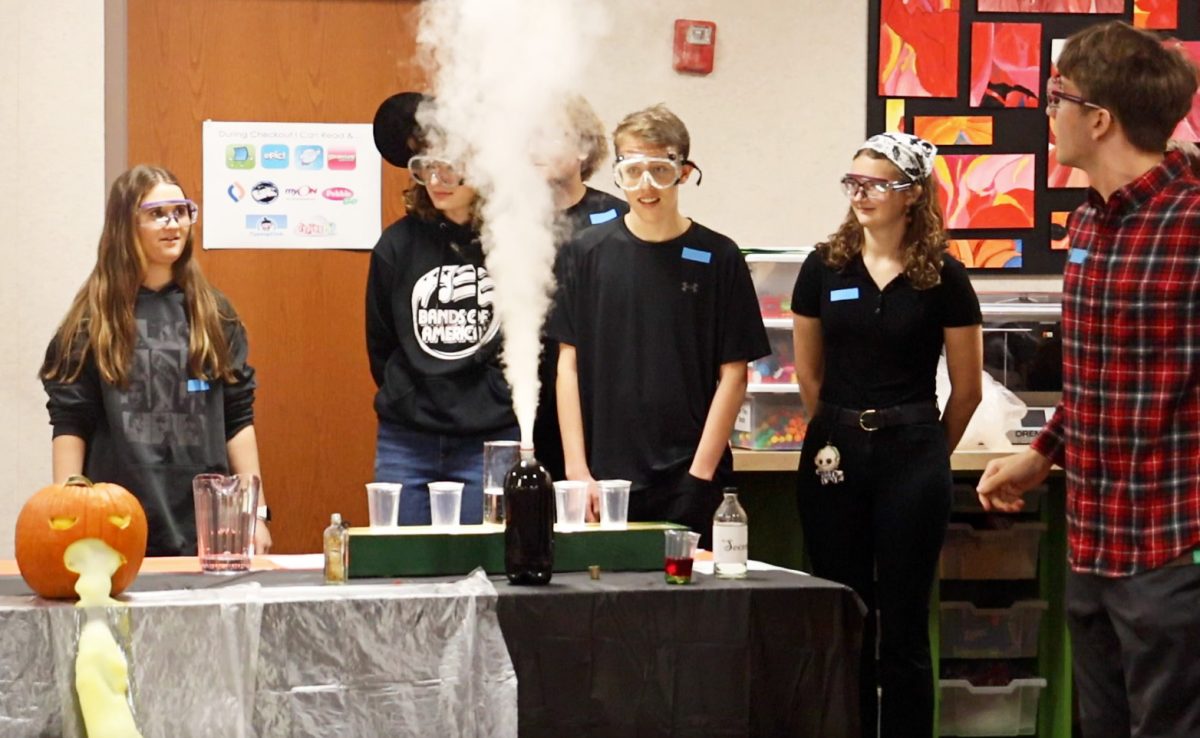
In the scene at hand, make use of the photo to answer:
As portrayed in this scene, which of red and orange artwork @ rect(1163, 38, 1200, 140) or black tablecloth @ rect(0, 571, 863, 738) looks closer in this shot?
black tablecloth @ rect(0, 571, 863, 738)

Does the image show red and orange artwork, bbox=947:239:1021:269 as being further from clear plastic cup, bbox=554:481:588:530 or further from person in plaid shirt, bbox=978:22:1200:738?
clear plastic cup, bbox=554:481:588:530

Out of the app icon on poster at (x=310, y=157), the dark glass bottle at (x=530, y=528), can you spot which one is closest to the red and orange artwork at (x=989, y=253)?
the app icon on poster at (x=310, y=157)

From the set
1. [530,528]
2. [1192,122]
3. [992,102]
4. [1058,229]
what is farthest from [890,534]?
[1192,122]

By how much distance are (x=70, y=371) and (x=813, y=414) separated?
1867 millimetres

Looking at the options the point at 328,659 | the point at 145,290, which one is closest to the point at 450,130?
the point at 145,290

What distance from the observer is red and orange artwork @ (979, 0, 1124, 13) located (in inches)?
195

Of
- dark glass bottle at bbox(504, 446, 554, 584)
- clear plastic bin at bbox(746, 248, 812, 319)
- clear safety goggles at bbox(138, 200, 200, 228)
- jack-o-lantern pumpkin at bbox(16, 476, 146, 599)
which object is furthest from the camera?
clear plastic bin at bbox(746, 248, 812, 319)

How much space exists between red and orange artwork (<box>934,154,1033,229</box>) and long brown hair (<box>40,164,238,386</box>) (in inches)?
105

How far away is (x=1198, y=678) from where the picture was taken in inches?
92.3

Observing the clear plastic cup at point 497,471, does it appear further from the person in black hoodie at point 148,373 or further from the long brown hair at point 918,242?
the long brown hair at point 918,242

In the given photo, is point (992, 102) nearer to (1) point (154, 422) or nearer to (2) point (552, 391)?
(2) point (552, 391)

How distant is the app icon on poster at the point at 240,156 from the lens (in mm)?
4707

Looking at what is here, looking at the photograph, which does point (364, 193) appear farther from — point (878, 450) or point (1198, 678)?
point (1198, 678)

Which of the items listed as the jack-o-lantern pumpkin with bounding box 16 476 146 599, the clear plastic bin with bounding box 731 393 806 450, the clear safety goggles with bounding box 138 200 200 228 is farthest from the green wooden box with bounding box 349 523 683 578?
the clear plastic bin with bounding box 731 393 806 450
